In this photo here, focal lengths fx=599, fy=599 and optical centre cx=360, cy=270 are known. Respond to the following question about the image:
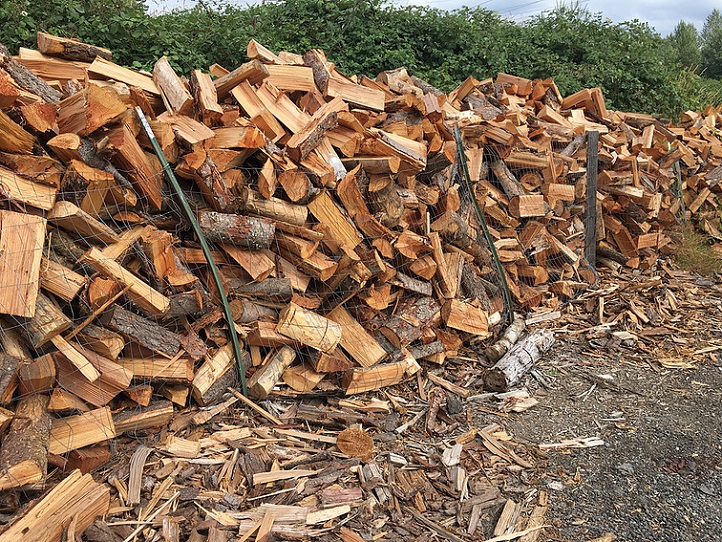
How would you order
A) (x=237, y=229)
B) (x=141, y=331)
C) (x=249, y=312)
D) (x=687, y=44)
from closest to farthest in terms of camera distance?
(x=141, y=331) < (x=237, y=229) < (x=249, y=312) < (x=687, y=44)

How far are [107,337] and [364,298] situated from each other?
166 centimetres

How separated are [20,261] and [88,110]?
86cm

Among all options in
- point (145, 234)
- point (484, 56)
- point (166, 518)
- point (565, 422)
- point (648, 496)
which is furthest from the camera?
point (484, 56)

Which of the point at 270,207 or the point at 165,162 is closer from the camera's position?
the point at 165,162

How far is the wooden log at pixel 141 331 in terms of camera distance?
3066 mm

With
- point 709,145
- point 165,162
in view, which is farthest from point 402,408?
point 709,145

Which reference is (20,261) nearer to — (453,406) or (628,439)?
(453,406)

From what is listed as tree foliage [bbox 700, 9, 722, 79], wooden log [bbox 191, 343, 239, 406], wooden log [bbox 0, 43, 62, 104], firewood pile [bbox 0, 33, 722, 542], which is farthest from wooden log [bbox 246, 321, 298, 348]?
tree foliage [bbox 700, 9, 722, 79]

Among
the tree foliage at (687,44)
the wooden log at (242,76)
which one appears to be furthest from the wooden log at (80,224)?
the tree foliage at (687,44)

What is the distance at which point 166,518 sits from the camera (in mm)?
2602

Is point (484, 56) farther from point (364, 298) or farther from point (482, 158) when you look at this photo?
point (364, 298)

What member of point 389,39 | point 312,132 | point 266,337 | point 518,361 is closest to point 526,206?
point 518,361

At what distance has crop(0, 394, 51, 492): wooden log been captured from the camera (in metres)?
2.48

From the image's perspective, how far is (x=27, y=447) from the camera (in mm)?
2600
